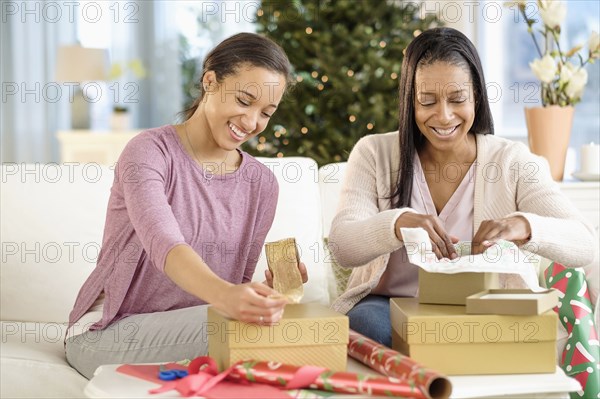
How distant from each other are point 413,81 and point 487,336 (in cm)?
83

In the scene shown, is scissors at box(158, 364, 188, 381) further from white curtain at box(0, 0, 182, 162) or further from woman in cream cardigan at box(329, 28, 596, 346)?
white curtain at box(0, 0, 182, 162)

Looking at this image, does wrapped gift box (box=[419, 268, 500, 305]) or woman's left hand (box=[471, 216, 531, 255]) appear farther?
woman's left hand (box=[471, 216, 531, 255])

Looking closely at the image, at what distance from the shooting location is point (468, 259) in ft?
5.71

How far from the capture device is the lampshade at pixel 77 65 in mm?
5574

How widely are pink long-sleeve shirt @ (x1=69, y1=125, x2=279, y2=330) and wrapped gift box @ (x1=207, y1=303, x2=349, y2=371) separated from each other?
41cm

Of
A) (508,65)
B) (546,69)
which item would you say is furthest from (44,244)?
(508,65)

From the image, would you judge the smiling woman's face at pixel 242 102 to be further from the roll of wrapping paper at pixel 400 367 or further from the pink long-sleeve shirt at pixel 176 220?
the roll of wrapping paper at pixel 400 367

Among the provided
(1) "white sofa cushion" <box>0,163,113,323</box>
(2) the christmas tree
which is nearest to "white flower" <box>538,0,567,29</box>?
(2) the christmas tree

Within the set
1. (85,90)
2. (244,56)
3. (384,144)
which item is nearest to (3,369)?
(244,56)

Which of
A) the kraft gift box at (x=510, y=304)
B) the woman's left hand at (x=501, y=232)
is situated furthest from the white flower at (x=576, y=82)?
the kraft gift box at (x=510, y=304)

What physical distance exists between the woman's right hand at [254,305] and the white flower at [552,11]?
A: 2.40 metres

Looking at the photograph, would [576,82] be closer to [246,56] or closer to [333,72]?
[333,72]

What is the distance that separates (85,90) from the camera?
5992 millimetres

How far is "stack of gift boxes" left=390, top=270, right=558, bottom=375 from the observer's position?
1.57 metres
